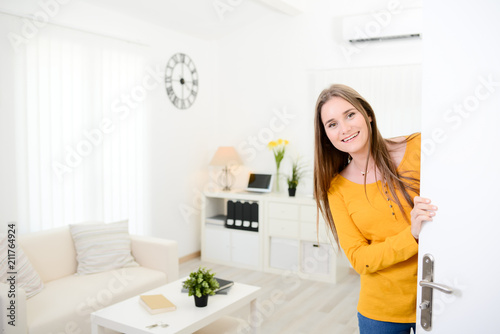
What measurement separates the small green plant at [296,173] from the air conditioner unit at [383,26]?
1.34m

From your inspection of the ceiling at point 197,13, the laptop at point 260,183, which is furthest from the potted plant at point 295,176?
the ceiling at point 197,13

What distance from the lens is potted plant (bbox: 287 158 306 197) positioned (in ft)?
14.9

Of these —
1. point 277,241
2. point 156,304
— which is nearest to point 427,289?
point 156,304

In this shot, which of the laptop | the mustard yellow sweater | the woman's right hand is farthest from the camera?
the laptop

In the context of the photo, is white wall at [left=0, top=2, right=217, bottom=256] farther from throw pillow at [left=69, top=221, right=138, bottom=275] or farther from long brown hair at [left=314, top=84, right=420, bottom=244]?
long brown hair at [left=314, top=84, right=420, bottom=244]

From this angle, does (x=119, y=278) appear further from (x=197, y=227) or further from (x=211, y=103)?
(x=211, y=103)

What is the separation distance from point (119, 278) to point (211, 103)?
2.69 m

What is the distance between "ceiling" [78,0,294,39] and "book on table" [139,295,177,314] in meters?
2.52

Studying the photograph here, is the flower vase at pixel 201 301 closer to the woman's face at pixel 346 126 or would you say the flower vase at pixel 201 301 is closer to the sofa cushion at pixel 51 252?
the sofa cushion at pixel 51 252

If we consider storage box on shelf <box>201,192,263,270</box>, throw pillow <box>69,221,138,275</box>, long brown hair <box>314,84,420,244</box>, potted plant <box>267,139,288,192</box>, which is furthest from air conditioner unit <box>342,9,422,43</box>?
long brown hair <box>314,84,420,244</box>

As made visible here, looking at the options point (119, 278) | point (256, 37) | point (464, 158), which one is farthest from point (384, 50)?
point (464, 158)

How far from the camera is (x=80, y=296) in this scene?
9.26ft

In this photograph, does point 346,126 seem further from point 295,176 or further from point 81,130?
point 295,176

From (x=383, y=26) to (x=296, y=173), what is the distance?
5.46ft
